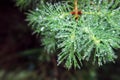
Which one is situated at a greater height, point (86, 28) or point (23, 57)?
point (86, 28)

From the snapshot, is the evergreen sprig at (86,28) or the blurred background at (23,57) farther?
the blurred background at (23,57)

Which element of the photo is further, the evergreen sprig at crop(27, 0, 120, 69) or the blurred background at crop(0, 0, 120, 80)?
the blurred background at crop(0, 0, 120, 80)

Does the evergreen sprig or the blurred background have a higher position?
the evergreen sprig

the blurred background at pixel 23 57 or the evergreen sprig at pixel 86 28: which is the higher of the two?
the evergreen sprig at pixel 86 28

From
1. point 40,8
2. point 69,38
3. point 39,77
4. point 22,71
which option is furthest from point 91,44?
point 22,71

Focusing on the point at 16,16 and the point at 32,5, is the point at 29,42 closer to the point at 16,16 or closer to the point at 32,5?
the point at 16,16
